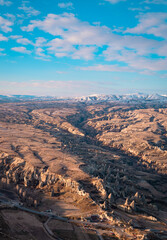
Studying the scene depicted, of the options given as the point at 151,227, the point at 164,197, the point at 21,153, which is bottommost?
the point at 164,197

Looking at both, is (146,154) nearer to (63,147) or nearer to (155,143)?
(155,143)

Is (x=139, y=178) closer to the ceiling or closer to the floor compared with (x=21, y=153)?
closer to the floor

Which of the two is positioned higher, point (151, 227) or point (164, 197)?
point (151, 227)

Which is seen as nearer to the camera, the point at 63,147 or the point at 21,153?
the point at 21,153

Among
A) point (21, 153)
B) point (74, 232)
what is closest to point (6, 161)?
point (21, 153)

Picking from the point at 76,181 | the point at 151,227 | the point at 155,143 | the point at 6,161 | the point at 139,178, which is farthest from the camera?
the point at 155,143

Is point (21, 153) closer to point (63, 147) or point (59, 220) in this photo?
point (63, 147)

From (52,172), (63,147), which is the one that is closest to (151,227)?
(52,172)

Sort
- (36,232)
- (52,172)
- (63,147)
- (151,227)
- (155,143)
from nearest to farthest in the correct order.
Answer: (36,232), (151,227), (52,172), (63,147), (155,143)

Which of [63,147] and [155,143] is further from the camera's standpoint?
[155,143]
